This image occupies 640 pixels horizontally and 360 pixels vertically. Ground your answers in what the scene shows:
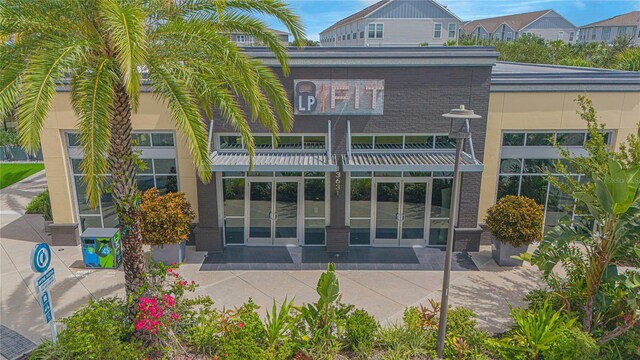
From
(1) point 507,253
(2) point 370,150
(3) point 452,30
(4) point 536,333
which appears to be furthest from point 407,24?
(4) point 536,333

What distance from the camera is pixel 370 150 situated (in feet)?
47.4

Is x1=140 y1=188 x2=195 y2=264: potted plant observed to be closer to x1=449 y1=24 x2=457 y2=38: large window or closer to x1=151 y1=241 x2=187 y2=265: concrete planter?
x1=151 y1=241 x2=187 y2=265: concrete planter

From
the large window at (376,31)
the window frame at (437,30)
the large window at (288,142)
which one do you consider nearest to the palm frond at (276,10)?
the large window at (288,142)

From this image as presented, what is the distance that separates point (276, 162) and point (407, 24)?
5418 cm

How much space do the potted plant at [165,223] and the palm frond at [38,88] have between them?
6.66 meters

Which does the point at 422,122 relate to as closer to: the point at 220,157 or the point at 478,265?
the point at 478,265

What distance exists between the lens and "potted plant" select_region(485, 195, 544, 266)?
42.9 feet

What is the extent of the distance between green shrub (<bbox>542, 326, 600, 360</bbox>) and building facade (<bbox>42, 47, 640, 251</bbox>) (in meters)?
5.63

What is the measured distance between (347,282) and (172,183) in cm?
711

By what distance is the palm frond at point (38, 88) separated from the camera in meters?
6.07

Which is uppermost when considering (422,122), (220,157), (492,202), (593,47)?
(593,47)

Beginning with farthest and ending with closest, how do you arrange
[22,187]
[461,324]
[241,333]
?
[22,187], [461,324], [241,333]

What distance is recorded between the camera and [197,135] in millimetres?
7492

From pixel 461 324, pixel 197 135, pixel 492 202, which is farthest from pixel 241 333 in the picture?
pixel 492 202
